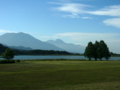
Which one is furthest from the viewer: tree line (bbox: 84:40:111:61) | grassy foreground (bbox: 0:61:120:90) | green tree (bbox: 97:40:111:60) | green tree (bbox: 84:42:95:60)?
green tree (bbox: 84:42:95:60)

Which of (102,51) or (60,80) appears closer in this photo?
(60,80)

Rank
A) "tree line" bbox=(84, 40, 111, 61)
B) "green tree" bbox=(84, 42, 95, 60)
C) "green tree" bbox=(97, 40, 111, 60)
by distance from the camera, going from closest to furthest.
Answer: "green tree" bbox=(97, 40, 111, 60), "tree line" bbox=(84, 40, 111, 61), "green tree" bbox=(84, 42, 95, 60)

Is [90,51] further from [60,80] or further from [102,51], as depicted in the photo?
[60,80]

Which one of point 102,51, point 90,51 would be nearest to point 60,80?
point 90,51

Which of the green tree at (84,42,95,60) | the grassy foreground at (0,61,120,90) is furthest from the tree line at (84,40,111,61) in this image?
the grassy foreground at (0,61,120,90)

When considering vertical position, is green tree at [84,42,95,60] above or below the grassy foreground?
above

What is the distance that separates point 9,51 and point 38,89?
62.0 meters

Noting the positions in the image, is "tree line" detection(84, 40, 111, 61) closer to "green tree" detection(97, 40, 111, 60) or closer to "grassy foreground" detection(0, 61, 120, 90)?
"green tree" detection(97, 40, 111, 60)

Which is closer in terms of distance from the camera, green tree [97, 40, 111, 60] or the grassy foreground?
the grassy foreground

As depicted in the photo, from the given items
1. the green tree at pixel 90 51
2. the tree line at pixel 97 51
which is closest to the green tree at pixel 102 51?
the tree line at pixel 97 51

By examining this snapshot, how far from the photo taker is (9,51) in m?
70.6

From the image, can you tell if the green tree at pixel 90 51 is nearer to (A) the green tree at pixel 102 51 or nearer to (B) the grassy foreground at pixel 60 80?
(A) the green tree at pixel 102 51

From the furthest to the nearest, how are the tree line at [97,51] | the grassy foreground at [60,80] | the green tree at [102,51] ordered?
1. the tree line at [97,51]
2. the green tree at [102,51]
3. the grassy foreground at [60,80]

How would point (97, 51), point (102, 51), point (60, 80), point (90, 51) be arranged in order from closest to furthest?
point (60, 80), point (102, 51), point (90, 51), point (97, 51)
